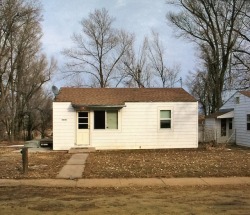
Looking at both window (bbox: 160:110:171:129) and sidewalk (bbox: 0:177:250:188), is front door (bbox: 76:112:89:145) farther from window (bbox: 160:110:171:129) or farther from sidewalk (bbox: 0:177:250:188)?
sidewalk (bbox: 0:177:250:188)

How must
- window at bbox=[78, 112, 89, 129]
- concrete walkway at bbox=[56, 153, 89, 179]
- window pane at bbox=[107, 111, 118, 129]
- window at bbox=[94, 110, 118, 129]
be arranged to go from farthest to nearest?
window pane at bbox=[107, 111, 118, 129]
window at bbox=[94, 110, 118, 129]
window at bbox=[78, 112, 89, 129]
concrete walkway at bbox=[56, 153, 89, 179]

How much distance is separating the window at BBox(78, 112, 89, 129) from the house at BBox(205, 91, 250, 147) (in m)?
11.1

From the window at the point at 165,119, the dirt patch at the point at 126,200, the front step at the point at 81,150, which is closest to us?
the dirt patch at the point at 126,200

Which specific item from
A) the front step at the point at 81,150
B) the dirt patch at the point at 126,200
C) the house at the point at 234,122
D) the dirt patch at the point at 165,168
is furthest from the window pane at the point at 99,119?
the dirt patch at the point at 126,200

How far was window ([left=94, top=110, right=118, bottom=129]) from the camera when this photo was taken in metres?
24.9

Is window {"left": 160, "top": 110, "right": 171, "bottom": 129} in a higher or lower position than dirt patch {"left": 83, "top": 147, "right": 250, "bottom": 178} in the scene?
higher

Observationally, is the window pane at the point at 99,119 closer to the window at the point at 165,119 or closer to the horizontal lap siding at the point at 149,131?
the horizontal lap siding at the point at 149,131

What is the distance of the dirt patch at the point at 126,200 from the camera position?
8.55 m

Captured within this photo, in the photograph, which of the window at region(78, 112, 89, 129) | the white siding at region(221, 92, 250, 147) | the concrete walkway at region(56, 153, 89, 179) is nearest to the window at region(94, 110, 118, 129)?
the window at region(78, 112, 89, 129)

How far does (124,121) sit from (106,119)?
1.12 metres

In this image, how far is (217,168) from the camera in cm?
1528

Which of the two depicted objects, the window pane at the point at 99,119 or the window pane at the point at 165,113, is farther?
the window pane at the point at 165,113

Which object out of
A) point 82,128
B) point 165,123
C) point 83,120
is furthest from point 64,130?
point 165,123

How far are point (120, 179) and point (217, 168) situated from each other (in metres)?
4.31
